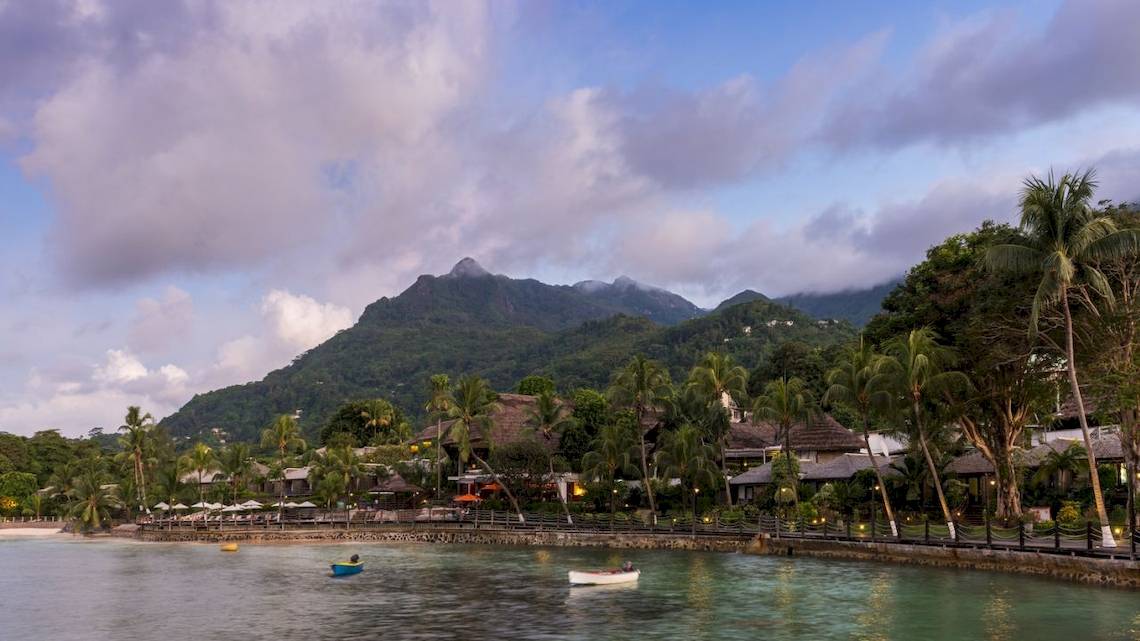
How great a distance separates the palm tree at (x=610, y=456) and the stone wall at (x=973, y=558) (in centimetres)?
1650

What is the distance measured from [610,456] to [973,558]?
104ft

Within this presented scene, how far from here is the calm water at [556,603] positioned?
94.7ft

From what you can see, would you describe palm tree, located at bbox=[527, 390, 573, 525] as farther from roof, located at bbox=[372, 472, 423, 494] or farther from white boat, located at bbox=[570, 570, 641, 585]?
white boat, located at bbox=[570, 570, 641, 585]

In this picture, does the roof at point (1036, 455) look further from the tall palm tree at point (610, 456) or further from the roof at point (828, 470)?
the tall palm tree at point (610, 456)

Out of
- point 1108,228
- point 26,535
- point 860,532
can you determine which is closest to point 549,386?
point 26,535

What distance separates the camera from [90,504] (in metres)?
101

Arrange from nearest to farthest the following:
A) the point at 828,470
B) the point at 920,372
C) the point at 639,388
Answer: the point at 920,372 < the point at 828,470 < the point at 639,388

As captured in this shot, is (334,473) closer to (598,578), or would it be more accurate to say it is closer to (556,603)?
(598,578)

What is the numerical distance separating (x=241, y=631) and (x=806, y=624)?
1871 centimetres

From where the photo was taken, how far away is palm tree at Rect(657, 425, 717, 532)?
2623 inches

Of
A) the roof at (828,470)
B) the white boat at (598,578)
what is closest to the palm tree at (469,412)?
the roof at (828,470)

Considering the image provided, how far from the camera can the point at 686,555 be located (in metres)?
55.5

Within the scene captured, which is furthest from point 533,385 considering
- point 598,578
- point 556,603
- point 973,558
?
point 556,603

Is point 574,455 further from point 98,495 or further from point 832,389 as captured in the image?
point 98,495
